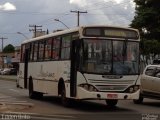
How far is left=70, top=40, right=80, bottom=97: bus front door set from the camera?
64.6 ft

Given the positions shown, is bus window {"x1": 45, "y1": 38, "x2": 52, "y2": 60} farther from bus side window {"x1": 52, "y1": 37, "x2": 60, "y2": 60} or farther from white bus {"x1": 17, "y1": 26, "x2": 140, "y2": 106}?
white bus {"x1": 17, "y1": 26, "x2": 140, "y2": 106}

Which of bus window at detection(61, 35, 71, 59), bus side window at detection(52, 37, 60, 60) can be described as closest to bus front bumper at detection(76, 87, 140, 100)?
bus window at detection(61, 35, 71, 59)

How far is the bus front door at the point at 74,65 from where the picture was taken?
19.7m

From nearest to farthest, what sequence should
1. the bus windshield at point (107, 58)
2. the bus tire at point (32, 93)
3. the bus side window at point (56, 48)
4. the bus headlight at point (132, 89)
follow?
the bus windshield at point (107, 58) < the bus headlight at point (132, 89) < the bus side window at point (56, 48) < the bus tire at point (32, 93)

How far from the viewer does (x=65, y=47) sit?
838 inches

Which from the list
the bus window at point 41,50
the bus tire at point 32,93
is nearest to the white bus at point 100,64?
the bus window at point 41,50

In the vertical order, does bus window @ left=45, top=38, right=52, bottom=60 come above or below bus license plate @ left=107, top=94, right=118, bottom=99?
above

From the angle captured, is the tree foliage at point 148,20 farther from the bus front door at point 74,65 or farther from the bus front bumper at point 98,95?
the bus front bumper at point 98,95

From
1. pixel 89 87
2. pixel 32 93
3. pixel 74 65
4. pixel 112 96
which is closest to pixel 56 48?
pixel 74 65

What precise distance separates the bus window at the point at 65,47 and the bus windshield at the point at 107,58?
1.51 metres

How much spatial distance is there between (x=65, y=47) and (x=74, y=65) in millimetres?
1583

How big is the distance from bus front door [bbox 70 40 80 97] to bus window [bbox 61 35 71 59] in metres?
0.61

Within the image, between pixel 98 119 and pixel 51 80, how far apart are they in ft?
23.2

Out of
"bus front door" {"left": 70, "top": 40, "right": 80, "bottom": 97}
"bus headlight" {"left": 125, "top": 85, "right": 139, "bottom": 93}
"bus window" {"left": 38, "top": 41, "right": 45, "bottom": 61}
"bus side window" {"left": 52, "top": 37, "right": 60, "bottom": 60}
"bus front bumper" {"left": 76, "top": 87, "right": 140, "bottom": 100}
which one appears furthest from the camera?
"bus window" {"left": 38, "top": 41, "right": 45, "bottom": 61}
